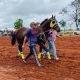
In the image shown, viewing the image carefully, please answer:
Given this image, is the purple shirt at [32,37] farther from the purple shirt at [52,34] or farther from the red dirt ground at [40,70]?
the purple shirt at [52,34]

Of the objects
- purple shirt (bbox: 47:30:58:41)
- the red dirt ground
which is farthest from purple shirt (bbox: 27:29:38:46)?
purple shirt (bbox: 47:30:58:41)

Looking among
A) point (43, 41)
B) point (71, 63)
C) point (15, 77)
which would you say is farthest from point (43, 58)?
point (15, 77)

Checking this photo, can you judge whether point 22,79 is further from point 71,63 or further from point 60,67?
point 71,63

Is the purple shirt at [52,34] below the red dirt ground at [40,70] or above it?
above

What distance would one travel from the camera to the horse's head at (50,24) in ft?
51.8

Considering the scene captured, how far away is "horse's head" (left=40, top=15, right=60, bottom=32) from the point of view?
15.8m

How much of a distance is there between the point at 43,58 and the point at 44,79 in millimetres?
5427

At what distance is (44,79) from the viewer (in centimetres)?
1129

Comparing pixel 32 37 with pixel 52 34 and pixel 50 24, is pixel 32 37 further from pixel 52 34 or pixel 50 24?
pixel 52 34

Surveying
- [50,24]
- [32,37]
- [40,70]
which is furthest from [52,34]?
[40,70]

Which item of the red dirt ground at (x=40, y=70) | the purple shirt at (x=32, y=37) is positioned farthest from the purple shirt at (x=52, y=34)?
the purple shirt at (x=32, y=37)

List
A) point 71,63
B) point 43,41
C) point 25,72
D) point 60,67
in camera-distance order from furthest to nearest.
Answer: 1. point 43,41
2. point 71,63
3. point 60,67
4. point 25,72

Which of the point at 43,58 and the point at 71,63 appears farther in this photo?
the point at 43,58

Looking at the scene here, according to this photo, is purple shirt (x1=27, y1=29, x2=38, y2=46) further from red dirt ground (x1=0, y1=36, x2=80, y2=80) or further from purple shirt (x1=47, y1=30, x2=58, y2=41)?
purple shirt (x1=47, y1=30, x2=58, y2=41)
